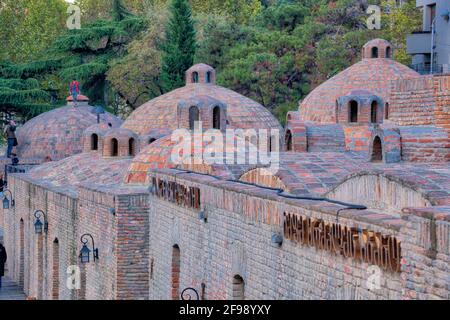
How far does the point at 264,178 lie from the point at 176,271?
2.00 metres

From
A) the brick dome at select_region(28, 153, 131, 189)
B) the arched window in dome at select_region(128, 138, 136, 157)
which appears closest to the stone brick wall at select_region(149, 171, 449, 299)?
the brick dome at select_region(28, 153, 131, 189)

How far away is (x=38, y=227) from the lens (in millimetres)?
28594

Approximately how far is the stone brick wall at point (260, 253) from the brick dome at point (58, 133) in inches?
959

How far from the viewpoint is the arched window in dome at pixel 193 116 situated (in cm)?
3196

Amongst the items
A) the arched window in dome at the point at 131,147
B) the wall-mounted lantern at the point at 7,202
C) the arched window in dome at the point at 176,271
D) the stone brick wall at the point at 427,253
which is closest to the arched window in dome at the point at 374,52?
the arched window in dome at the point at 131,147

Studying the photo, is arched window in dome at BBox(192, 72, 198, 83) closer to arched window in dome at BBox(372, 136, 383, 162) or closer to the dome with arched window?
the dome with arched window

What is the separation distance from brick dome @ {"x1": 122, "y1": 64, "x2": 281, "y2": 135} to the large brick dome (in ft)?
5.22

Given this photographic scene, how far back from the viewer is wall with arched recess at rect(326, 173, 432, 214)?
1273 centimetres

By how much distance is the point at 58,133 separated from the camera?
44.1 metres

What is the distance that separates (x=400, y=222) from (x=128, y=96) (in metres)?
47.7

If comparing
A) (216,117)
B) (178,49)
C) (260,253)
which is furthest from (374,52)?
(260,253)

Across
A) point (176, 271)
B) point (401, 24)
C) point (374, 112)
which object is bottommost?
point (176, 271)

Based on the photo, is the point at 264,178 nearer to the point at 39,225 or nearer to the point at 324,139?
the point at 324,139
